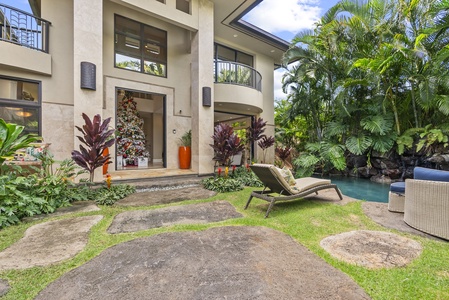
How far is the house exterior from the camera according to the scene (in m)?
5.75

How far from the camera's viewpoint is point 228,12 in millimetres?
8453

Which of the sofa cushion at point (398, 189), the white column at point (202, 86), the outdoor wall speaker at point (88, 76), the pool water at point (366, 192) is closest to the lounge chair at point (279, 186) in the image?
the sofa cushion at point (398, 189)

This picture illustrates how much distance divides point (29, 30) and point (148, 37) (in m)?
3.63

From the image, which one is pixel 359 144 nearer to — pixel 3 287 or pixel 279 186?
pixel 279 186

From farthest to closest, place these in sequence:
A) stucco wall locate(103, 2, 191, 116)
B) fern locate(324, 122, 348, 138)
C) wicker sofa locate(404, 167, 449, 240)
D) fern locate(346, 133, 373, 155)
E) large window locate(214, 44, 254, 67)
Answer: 1. large window locate(214, 44, 254, 67)
2. fern locate(324, 122, 348, 138)
3. fern locate(346, 133, 373, 155)
4. stucco wall locate(103, 2, 191, 116)
5. wicker sofa locate(404, 167, 449, 240)

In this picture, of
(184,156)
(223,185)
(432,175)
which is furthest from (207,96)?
(432,175)

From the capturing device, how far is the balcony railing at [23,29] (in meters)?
5.68

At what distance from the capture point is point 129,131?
9930 millimetres

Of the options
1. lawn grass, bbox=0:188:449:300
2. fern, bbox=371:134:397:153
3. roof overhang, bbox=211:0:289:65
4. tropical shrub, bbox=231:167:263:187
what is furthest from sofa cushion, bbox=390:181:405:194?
roof overhang, bbox=211:0:289:65

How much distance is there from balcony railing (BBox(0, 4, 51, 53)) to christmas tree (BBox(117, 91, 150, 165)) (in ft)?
13.2

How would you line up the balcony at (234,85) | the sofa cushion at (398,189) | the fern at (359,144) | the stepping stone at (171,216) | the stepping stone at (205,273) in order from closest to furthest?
the stepping stone at (205,273)
the stepping stone at (171,216)
the sofa cushion at (398,189)
the fern at (359,144)
the balcony at (234,85)

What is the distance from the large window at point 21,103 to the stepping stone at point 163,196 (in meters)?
3.60

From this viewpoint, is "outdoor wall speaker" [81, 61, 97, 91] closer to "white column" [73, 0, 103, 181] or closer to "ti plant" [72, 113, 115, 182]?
"white column" [73, 0, 103, 181]

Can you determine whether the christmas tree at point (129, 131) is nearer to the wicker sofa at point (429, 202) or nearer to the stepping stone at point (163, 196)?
the stepping stone at point (163, 196)
